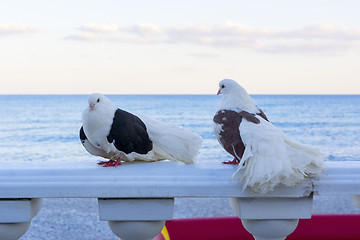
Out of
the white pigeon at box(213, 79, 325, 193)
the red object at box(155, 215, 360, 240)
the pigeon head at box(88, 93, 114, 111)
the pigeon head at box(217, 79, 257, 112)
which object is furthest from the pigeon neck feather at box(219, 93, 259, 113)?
the red object at box(155, 215, 360, 240)

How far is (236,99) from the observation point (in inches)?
67.9

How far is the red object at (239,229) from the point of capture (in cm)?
233

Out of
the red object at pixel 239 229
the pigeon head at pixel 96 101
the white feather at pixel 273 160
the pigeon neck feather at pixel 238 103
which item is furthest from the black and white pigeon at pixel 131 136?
the red object at pixel 239 229

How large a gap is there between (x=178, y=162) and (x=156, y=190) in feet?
0.80

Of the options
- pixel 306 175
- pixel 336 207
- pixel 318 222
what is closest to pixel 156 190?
pixel 306 175

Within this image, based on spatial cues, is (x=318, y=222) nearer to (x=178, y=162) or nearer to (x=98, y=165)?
(x=178, y=162)

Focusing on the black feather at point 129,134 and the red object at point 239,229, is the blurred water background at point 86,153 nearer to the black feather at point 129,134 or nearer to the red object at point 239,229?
the black feather at point 129,134

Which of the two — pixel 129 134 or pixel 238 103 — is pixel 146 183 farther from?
pixel 238 103

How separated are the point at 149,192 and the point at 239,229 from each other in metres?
1.08

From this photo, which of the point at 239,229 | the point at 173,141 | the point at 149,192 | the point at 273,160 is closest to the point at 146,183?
the point at 149,192

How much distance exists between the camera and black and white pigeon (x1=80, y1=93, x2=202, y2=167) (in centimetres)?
167

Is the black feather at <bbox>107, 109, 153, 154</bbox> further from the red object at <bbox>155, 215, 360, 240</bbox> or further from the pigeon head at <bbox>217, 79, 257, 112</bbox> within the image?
the red object at <bbox>155, 215, 360, 240</bbox>

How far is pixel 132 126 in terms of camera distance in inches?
67.2
